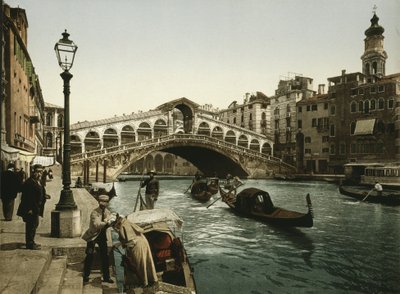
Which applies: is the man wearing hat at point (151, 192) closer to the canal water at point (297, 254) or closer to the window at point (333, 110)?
the canal water at point (297, 254)

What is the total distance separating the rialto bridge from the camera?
31094 millimetres

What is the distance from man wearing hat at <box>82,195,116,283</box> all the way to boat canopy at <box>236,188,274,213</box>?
968cm

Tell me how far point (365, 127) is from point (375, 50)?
11399 mm

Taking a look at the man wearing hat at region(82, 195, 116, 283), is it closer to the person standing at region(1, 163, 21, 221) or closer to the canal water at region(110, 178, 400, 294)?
the canal water at region(110, 178, 400, 294)

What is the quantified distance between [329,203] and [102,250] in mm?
17188

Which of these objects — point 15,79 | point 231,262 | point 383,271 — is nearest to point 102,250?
point 231,262

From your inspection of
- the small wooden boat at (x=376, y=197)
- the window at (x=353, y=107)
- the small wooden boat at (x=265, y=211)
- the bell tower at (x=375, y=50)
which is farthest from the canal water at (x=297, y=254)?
the bell tower at (x=375, y=50)

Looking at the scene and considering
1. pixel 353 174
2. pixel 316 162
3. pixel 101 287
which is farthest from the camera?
pixel 316 162

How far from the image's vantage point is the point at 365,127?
33875 millimetres

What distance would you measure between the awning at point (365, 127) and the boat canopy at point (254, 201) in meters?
23.1

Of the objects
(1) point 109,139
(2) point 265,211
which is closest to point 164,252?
(2) point 265,211

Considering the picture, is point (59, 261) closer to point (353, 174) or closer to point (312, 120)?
point (353, 174)

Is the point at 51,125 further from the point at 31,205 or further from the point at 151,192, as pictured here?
the point at 31,205

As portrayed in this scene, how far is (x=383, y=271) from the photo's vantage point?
8.10 m
